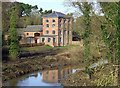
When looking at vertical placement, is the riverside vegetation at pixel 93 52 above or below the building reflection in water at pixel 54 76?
above

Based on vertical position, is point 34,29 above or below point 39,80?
above

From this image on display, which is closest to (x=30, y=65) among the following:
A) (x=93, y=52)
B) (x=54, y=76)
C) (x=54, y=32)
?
(x=54, y=76)

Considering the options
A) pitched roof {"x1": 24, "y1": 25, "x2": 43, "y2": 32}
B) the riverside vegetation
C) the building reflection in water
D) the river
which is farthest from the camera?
pitched roof {"x1": 24, "y1": 25, "x2": 43, "y2": 32}

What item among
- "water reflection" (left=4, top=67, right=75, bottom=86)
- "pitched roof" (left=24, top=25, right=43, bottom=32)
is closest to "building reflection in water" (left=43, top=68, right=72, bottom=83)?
"water reflection" (left=4, top=67, right=75, bottom=86)

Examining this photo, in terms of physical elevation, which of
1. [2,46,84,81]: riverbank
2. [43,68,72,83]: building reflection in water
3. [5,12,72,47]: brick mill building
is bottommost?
[43,68,72,83]: building reflection in water

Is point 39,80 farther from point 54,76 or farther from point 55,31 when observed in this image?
point 55,31


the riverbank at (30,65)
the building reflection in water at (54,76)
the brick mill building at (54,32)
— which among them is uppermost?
the brick mill building at (54,32)

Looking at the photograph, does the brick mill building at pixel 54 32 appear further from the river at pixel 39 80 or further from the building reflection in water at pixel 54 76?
the river at pixel 39 80

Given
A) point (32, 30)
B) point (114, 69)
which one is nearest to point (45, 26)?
point (32, 30)

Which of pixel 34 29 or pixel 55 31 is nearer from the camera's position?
pixel 55 31

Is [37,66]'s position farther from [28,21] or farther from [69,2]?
[28,21]

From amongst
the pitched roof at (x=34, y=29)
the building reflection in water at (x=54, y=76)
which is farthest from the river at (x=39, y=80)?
the pitched roof at (x=34, y=29)

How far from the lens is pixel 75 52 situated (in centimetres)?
2056

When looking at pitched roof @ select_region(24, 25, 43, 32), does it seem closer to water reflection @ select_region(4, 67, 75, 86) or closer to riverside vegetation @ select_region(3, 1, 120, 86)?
riverside vegetation @ select_region(3, 1, 120, 86)
